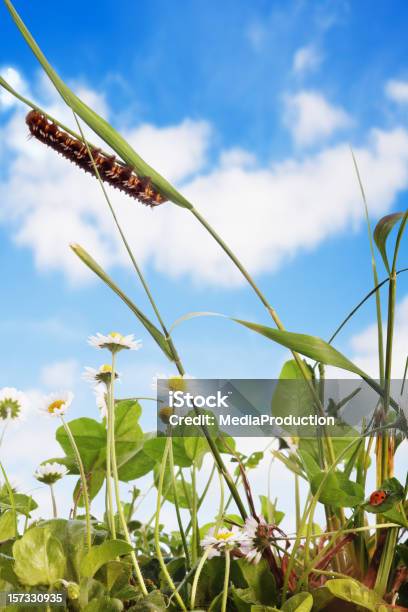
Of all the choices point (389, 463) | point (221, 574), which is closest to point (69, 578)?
point (221, 574)

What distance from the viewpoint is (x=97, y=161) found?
0.89m

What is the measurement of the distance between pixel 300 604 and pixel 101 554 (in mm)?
197

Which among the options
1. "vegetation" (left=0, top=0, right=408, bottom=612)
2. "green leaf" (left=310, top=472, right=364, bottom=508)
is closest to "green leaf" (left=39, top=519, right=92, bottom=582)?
"vegetation" (left=0, top=0, right=408, bottom=612)

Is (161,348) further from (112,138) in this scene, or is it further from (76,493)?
(76,493)

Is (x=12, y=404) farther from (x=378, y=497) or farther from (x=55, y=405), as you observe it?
(x=378, y=497)

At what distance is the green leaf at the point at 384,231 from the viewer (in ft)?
2.44

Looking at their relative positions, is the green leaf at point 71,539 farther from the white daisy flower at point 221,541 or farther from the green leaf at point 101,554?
the white daisy flower at point 221,541

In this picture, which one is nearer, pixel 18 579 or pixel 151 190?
pixel 18 579

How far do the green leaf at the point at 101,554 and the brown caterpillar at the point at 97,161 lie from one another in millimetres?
431

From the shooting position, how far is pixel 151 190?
0.83 m

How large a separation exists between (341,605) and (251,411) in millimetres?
246

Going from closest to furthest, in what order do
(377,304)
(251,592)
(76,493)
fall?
(251,592), (377,304), (76,493)

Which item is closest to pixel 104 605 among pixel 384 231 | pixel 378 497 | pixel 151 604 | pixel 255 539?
pixel 151 604

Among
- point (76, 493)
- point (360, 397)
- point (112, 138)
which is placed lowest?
point (76, 493)
